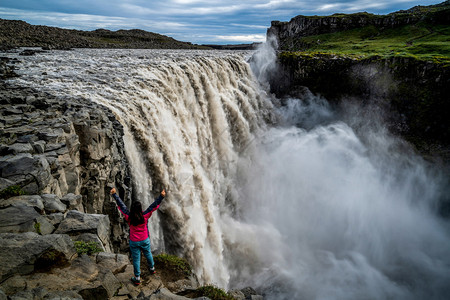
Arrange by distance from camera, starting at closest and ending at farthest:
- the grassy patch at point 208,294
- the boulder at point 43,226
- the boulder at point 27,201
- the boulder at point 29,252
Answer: the boulder at point 29,252
the boulder at point 43,226
the boulder at point 27,201
the grassy patch at point 208,294

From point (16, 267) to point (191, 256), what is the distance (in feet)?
39.5

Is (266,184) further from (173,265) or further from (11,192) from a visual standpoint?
(11,192)

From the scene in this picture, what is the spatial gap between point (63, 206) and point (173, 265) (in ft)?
13.9

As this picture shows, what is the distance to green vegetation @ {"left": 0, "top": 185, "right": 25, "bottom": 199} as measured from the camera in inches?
289

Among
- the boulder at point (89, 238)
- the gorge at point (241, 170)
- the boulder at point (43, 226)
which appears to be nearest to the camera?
the boulder at point (43, 226)

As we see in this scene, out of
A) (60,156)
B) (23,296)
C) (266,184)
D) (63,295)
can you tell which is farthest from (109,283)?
(266,184)

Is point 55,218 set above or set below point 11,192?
below

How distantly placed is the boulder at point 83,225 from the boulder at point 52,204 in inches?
11.0

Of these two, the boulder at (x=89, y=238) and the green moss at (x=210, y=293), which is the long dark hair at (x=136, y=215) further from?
the green moss at (x=210, y=293)

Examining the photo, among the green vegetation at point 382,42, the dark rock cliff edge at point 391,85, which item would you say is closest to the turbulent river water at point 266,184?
the dark rock cliff edge at point 391,85

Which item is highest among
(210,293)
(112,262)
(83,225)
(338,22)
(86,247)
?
(338,22)

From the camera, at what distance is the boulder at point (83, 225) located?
291 inches

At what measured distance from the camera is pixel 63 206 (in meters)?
8.12

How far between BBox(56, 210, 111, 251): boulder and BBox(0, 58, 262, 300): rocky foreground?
2cm
